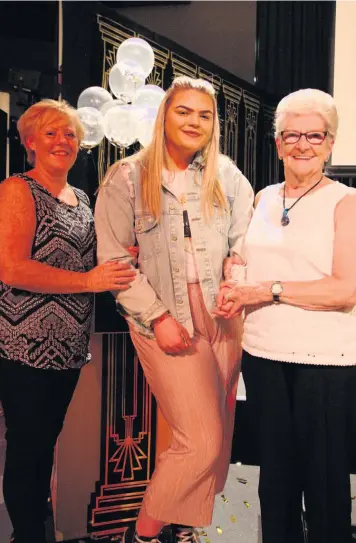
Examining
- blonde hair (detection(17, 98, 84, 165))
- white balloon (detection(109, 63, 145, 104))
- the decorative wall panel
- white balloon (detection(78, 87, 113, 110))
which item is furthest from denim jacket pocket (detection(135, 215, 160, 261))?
white balloon (detection(109, 63, 145, 104))

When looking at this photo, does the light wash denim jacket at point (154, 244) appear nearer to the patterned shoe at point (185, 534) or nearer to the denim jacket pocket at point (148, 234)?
the denim jacket pocket at point (148, 234)

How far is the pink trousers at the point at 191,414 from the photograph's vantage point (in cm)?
A: 181

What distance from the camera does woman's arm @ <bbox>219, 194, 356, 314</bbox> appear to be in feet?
5.18

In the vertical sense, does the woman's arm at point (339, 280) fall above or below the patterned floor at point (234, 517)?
above

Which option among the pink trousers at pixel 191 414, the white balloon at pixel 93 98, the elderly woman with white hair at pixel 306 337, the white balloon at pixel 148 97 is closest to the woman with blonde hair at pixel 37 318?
the pink trousers at pixel 191 414

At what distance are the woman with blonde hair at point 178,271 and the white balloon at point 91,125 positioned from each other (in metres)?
0.85

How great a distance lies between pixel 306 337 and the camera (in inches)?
63.1

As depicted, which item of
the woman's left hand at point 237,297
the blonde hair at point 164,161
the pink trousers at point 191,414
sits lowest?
the pink trousers at point 191,414

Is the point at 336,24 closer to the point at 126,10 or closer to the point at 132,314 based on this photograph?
the point at 132,314

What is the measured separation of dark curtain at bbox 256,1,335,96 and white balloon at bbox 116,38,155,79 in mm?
5221

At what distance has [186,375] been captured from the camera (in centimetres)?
182

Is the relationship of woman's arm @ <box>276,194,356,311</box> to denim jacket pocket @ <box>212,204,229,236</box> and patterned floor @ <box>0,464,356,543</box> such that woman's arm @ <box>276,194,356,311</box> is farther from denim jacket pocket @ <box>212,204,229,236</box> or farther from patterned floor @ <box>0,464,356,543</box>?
patterned floor @ <box>0,464,356,543</box>

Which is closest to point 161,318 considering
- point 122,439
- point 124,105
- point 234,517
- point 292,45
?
point 122,439

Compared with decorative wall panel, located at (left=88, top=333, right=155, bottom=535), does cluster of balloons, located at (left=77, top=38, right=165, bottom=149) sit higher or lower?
higher
